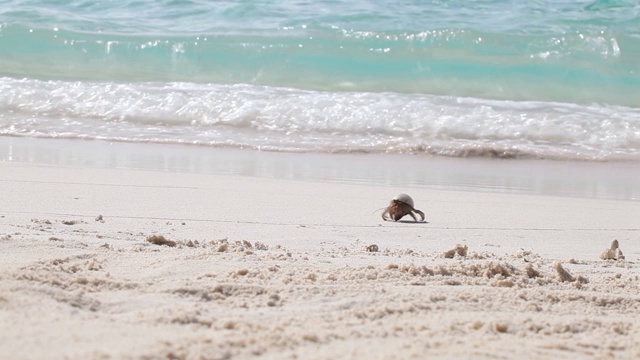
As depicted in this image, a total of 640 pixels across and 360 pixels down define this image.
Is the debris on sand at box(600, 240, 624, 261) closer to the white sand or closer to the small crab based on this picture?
the white sand

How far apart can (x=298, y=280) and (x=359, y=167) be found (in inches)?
138

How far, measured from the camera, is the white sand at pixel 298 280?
64.9 inches

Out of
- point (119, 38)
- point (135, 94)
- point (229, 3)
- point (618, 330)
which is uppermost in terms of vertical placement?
point (229, 3)

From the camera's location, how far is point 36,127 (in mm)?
7098

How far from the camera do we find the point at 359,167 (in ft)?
18.6

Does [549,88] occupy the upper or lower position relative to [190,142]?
upper

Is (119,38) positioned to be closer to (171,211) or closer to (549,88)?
(549,88)

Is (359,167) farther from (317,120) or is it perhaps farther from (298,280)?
(298,280)

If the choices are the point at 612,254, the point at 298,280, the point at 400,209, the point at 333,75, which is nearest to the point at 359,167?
the point at 400,209

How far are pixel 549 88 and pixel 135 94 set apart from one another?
4571 millimetres

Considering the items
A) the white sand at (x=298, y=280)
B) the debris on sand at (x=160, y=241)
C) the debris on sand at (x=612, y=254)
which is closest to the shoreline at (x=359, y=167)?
the white sand at (x=298, y=280)

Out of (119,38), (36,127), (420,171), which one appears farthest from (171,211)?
(119,38)

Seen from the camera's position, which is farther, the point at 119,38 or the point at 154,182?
the point at 119,38

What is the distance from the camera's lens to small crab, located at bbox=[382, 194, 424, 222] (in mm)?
3717
